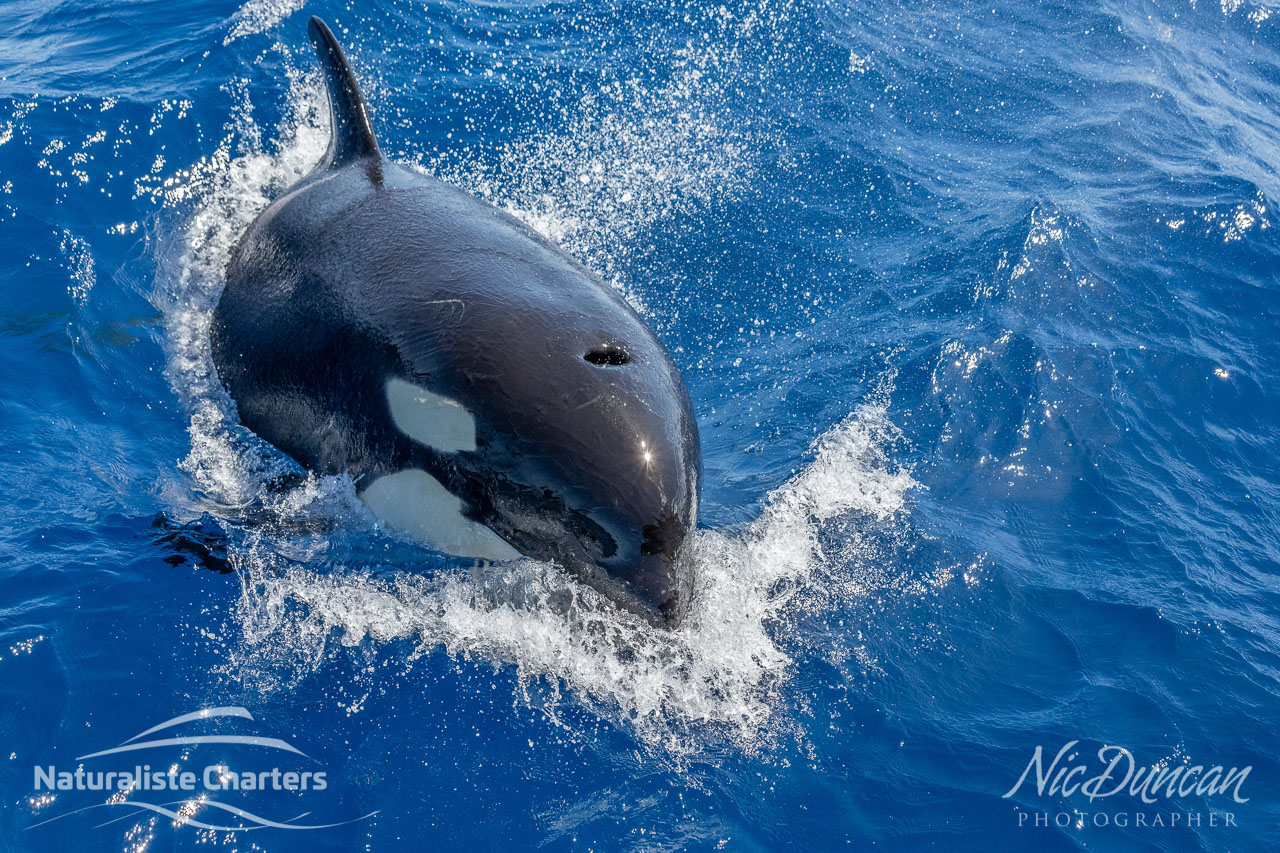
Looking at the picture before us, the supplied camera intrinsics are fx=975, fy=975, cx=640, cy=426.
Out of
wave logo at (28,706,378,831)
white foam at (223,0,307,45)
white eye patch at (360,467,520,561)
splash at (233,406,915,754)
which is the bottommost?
wave logo at (28,706,378,831)

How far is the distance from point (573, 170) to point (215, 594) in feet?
22.8

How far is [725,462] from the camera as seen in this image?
8.40 m

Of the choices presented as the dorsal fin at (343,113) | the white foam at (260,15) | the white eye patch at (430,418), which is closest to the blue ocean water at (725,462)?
the white foam at (260,15)

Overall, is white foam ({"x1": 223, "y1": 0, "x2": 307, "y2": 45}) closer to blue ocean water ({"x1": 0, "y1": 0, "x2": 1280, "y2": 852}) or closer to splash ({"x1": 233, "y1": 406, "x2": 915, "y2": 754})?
blue ocean water ({"x1": 0, "y1": 0, "x2": 1280, "y2": 852})

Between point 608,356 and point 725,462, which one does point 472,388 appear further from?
point 725,462

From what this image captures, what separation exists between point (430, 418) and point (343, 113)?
359 cm

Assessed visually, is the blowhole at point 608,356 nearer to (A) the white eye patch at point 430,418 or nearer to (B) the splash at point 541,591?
(A) the white eye patch at point 430,418

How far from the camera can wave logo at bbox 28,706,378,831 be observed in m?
5.25

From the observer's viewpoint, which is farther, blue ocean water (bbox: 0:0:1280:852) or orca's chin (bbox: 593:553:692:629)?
blue ocean water (bbox: 0:0:1280:852)

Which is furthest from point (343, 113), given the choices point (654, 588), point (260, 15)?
point (260, 15)

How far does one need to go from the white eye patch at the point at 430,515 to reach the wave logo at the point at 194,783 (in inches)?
57.2

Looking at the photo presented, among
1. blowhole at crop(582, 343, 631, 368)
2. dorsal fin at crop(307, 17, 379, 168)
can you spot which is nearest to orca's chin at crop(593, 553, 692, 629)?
blowhole at crop(582, 343, 631, 368)

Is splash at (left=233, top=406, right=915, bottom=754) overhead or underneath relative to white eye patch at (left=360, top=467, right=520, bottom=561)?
underneath

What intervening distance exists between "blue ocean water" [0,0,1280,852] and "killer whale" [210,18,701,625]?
412mm
